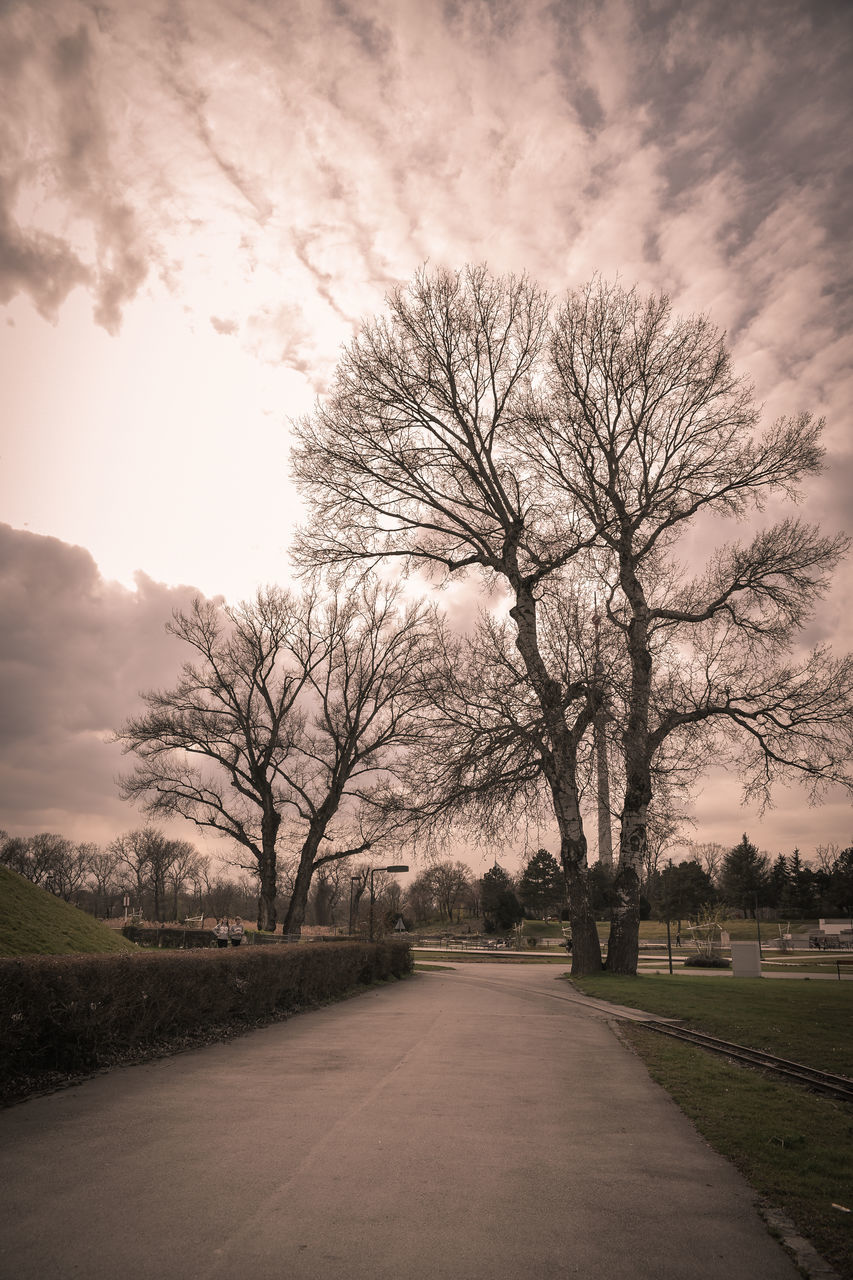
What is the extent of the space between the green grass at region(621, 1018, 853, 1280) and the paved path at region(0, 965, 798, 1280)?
237 mm

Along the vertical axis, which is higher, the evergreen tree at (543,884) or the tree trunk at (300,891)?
the tree trunk at (300,891)

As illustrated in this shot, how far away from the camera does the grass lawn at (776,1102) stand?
446cm

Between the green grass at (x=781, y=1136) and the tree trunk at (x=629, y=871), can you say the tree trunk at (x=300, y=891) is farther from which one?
the green grass at (x=781, y=1136)

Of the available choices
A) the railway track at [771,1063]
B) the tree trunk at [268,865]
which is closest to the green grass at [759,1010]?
the railway track at [771,1063]

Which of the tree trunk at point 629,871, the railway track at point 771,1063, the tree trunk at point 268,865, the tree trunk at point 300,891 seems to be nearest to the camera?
the railway track at point 771,1063

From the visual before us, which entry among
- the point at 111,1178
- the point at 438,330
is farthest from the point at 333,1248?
the point at 438,330

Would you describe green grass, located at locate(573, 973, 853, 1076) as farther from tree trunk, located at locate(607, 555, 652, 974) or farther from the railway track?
tree trunk, located at locate(607, 555, 652, 974)

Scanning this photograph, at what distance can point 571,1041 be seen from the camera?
11.0 meters

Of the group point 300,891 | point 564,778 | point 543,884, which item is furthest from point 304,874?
point 543,884

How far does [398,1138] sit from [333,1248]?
2060 millimetres

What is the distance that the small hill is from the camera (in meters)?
14.7

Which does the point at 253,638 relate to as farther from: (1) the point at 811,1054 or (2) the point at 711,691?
(1) the point at 811,1054

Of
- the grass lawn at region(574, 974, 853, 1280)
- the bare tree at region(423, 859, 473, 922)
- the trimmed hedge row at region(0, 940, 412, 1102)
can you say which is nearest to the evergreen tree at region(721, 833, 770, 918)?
the bare tree at region(423, 859, 473, 922)

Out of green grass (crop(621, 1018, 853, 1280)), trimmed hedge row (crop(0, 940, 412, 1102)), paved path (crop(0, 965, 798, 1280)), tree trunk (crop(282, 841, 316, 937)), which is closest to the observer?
paved path (crop(0, 965, 798, 1280))
